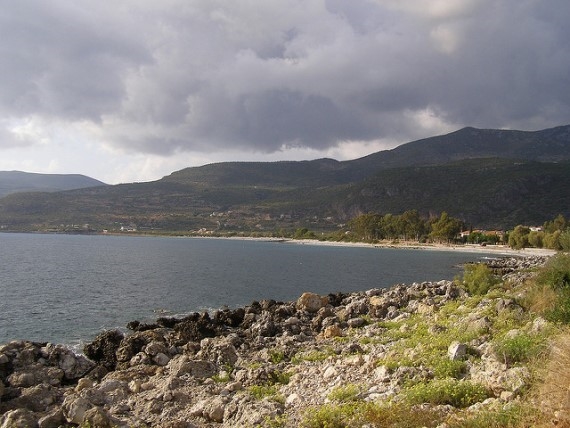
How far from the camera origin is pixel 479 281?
3247 centimetres

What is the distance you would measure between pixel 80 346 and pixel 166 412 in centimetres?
1565

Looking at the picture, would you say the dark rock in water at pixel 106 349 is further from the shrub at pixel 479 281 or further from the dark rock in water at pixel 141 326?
the shrub at pixel 479 281

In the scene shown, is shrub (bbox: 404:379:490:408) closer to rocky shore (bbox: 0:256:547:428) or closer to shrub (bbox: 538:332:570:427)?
rocky shore (bbox: 0:256:547:428)

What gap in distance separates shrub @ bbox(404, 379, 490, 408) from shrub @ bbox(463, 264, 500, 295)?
70.5 feet

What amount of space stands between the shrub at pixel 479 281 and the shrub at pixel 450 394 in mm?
21494

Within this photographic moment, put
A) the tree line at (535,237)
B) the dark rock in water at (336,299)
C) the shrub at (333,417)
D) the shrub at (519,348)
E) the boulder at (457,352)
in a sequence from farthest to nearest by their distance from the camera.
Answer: the tree line at (535,237), the dark rock in water at (336,299), the boulder at (457,352), the shrub at (519,348), the shrub at (333,417)

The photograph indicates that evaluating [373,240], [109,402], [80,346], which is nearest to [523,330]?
[109,402]

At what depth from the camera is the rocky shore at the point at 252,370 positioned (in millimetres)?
12383

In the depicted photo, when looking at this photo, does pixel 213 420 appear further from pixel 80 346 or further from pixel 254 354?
pixel 80 346

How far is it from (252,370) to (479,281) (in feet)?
71.9

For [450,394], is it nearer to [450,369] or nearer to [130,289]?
[450,369]

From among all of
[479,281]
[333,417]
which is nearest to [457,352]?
[333,417]

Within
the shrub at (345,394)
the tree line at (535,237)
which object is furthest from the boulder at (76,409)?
the tree line at (535,237)

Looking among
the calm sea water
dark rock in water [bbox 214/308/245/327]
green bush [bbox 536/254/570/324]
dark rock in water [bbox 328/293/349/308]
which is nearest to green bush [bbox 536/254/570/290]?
green bush [bbox 536/254/570/324]
